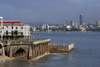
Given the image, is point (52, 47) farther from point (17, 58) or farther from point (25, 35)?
point (17, 58)

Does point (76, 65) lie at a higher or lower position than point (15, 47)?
lower

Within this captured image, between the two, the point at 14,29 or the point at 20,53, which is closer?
the point at 20,53

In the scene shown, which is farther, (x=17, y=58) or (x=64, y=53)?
(x=64, y=53)

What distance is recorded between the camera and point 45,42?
68.8m

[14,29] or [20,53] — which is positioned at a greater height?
[14,29]

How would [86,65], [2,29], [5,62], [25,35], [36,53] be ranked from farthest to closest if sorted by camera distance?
1. [25,35]
2. [2,29]
3. [36,53]
4. [86,65]
5. [5,62]

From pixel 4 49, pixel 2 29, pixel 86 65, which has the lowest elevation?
pixel 86 65

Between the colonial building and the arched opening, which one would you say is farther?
the colonial building

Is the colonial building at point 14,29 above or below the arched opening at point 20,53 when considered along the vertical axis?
above

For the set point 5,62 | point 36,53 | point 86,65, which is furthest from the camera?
point 36,53

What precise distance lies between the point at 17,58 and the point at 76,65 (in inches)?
509

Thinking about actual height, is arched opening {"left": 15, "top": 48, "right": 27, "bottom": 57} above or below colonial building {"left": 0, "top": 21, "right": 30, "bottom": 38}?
below

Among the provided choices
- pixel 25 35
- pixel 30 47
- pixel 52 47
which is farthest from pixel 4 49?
pixel 52 47

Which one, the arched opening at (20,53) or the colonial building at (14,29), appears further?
the colonial building at (14,29)
